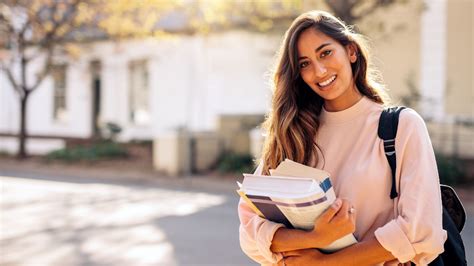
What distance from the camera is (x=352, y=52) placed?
90.6 inches

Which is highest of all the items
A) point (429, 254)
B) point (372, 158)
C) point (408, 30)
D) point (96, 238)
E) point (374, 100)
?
point (408, 30)

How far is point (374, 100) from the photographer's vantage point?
7.52 feet

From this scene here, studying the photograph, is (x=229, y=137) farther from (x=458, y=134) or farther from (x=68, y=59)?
(x=68, y=59)

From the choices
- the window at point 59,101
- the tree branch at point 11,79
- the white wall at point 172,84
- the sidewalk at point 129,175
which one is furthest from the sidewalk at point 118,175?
the window at point 59,101

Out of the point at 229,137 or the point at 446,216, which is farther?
the point at 229,137

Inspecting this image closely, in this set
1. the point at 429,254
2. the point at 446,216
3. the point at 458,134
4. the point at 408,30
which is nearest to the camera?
the point at 429,254

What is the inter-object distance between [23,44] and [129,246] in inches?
540

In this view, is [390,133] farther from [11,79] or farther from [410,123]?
[11,79]

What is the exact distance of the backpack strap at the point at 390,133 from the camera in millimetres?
2074

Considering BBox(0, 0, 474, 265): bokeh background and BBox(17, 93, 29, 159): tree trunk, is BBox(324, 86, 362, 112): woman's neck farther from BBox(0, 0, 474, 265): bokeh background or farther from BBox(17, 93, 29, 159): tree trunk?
BBox(17, 93, 29, 159): tree trunk

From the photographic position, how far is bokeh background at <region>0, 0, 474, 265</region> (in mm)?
8812

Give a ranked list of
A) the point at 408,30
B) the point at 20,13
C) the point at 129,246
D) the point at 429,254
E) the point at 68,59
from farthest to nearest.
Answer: the point at 68,59 < the point at 20,13 < the point at 408,30 < the point at 129,246 < the point at 429,254

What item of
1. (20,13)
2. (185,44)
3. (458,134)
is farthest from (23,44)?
(458,134)

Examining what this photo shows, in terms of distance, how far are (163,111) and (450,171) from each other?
11.6m
